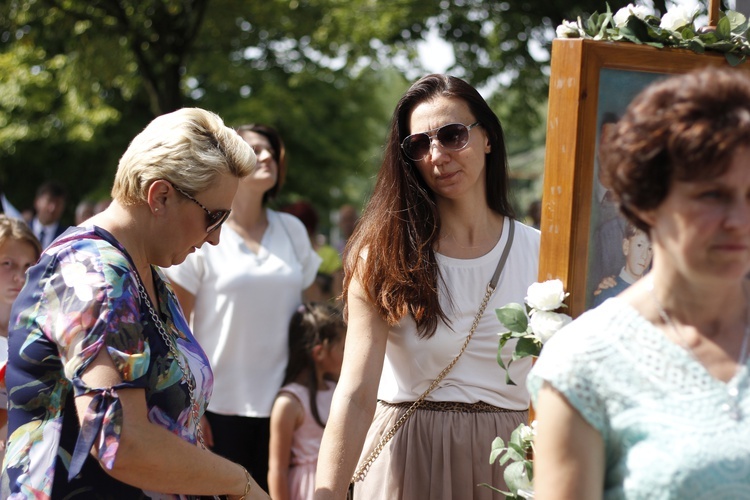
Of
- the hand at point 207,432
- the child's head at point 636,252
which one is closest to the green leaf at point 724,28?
the child's head at point 636,252

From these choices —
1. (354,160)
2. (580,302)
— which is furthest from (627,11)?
(354,160)

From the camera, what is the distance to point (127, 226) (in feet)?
8.95

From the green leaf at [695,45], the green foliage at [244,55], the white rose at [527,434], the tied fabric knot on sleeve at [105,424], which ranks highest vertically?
the green foliage at [244,55]

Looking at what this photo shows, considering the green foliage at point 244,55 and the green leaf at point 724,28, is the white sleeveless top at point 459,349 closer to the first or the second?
the green leaf at point 724,28

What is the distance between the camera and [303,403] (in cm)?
520

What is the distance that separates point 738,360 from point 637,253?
81 cm

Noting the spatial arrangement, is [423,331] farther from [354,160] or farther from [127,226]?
[354,160]

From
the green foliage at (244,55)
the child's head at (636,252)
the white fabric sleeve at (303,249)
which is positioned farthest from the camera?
the green foliage at (244,55)

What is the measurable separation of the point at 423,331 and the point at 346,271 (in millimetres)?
332

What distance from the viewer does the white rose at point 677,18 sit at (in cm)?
259

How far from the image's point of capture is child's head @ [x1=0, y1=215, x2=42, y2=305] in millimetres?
4355

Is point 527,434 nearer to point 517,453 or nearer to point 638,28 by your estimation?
point 517,453

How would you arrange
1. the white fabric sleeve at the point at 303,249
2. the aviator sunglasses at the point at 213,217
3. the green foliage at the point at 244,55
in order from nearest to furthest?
1. the aviator sunglasses at the point at 213,217
2. the white fabric sleeve at the point at 303,249
3. the green foliage at the point at 244,55

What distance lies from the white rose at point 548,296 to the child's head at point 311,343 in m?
2.79
